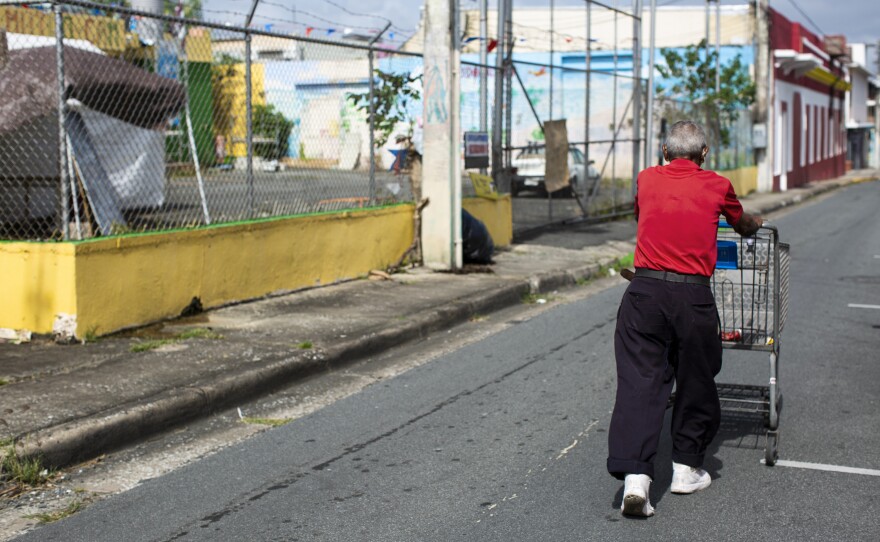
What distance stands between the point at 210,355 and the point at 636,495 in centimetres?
407

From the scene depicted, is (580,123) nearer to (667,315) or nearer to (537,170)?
(537,170)

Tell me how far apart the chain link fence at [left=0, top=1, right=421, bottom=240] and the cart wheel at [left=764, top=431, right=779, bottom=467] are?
19.1 feet

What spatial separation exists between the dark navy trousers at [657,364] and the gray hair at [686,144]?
2.02 feet

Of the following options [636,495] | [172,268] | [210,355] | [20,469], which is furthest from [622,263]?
[20,469]

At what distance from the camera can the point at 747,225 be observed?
16.5ft

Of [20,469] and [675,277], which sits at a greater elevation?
[675,277]

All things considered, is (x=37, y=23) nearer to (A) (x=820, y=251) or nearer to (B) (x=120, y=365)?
(B) (x=120, y=365)

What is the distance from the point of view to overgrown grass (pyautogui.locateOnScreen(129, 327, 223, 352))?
312 inches

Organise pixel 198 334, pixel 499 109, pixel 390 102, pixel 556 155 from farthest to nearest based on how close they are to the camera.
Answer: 1. pixel 556 155
2. pixel 499 109
3. pixel 390 102
4. pixel 198 334

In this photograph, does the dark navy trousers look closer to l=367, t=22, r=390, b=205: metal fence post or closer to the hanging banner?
l=367, t=22, r=390, b=205: metal fence post

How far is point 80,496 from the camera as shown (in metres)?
5.25

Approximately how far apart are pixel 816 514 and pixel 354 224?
758cm

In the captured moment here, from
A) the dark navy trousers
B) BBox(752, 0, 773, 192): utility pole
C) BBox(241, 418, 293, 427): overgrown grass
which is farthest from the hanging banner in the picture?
BBox(752, 0, 773, 192): utility pole

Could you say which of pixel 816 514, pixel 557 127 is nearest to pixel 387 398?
pixel 816 514
